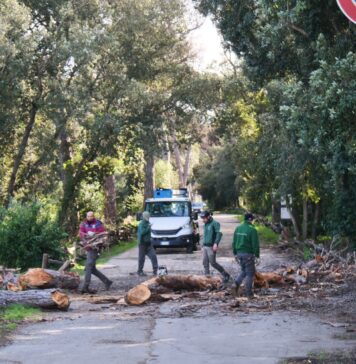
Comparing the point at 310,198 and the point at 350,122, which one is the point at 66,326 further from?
the point at 310,198

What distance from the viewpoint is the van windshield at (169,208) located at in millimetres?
26266

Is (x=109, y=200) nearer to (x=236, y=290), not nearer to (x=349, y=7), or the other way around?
(x=236, y=290)

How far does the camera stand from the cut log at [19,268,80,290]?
13.3 m

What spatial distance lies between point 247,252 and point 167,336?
153 inches

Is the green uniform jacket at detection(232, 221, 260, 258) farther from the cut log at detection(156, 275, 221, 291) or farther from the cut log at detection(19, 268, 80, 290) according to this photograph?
the cut log at detection(19, 268, 80, 290)

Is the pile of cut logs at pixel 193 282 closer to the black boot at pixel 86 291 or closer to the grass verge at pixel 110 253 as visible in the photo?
the black boot at pixel 86 291

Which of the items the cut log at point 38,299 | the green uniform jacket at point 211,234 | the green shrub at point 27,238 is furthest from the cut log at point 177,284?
the green shrub at point 27,238

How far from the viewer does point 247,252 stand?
40.9 ft

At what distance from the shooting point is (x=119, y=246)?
1209 inches

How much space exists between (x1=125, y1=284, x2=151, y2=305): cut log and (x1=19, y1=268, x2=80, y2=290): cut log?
2293 mm

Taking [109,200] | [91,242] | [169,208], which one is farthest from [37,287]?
[109,200]

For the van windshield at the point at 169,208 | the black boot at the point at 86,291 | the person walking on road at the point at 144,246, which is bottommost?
the black boot at the point at 86,291

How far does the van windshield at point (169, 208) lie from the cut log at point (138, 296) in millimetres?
13906

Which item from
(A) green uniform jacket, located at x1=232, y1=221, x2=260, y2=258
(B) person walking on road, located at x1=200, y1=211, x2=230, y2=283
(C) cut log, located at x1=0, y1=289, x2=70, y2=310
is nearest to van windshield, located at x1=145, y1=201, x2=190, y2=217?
(B) person walking on road, located at x1=200, y1=211, x2=230, y2=283
